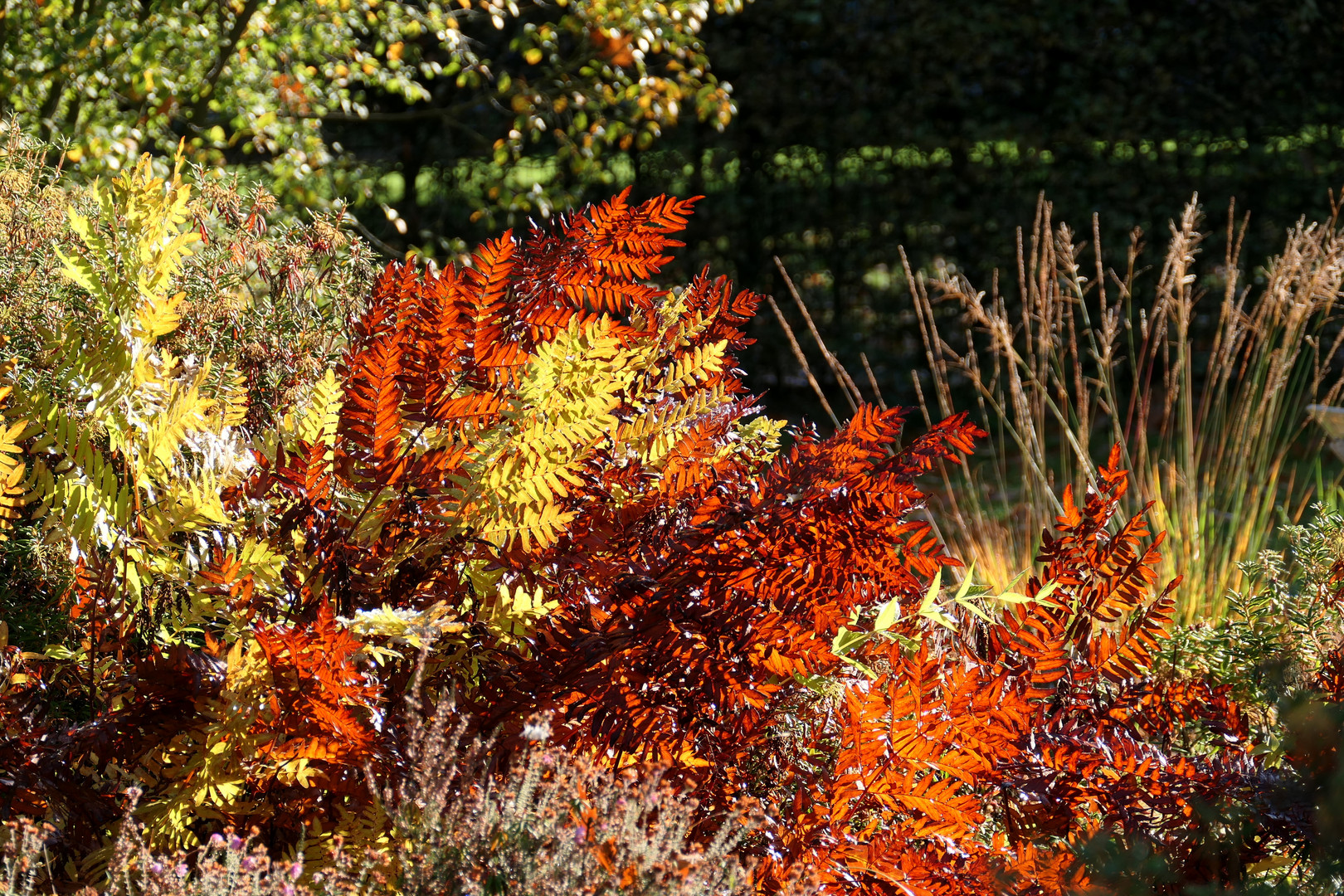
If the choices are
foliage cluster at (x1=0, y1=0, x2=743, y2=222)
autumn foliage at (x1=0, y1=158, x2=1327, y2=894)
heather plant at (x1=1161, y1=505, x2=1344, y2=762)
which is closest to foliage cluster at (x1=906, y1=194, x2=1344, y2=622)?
heather plant at (x1=1161, y1=505, x2=1344, y2=762)

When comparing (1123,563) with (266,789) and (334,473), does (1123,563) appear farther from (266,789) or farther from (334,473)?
(266,789)

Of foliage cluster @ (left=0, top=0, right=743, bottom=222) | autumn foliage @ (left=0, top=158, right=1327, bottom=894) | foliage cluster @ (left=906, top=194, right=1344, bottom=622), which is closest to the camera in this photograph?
autumn foliage @ (left=0, top=158, right=1327, bottom=894)

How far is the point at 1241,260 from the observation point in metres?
6.71

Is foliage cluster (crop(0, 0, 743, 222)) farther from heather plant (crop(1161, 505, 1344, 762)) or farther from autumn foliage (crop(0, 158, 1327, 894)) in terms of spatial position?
heather plant (crop(1161, 505, 1344, 762))

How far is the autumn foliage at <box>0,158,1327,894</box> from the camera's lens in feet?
5.17

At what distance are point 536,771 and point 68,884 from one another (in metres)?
0.79

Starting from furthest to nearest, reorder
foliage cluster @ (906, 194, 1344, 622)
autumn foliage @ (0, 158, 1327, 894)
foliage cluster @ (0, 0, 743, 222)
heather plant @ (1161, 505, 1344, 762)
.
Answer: foliage cluster @ (0, 0, 743, 222) → foliage cluster @ (906, 194, 1344, 622) → heather plant @ (1161, 505, 1344, 762) → autumn foliage @ (0, 158, 1327, 894)

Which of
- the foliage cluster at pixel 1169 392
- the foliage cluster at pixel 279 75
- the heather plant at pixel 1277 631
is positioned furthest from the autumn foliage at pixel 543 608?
the foliage cluster at pixel 279 75

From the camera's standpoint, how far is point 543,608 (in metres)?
1.71

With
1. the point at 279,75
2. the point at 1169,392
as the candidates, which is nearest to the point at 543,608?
the point at 1169,392

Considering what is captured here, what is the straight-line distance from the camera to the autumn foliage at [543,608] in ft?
5.17

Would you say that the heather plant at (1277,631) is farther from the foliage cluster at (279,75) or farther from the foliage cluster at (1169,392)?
the foliage cluster at (279,75)

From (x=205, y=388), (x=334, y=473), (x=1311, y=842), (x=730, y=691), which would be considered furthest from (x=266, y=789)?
(x=1311, y=842)

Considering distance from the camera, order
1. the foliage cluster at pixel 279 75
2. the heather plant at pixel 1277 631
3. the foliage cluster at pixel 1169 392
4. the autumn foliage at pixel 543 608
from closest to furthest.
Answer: the autumn foliage at pixel 543 608, the heather plant at pixel 1277 631, the foliage cluster at pixel 1169 392, the foliage cluster at pixel 279 75
